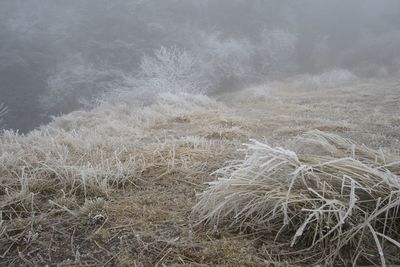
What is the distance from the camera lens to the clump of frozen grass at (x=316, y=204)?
1.63 meters

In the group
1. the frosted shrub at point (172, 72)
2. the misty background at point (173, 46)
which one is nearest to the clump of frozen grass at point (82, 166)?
the misty background at point (173, 46)

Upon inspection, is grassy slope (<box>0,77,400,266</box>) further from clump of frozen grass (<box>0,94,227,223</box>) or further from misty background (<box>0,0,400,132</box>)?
misty background (<box>0,0,400,132</box>)

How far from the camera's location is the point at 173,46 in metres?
18.4

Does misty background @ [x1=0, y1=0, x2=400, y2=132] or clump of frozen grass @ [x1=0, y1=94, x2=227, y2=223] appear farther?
misty background @ [x1=0, y1=0, x2=400, y2=132]

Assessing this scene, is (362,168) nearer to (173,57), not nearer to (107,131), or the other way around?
(107,131)

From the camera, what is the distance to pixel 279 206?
1.82m

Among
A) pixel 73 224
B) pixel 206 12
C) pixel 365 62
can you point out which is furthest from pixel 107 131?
pixel 206 12

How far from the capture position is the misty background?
1639 cm

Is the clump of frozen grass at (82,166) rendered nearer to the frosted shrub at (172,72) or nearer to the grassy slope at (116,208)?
the grassy slope at (116,208)

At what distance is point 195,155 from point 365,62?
689 inches

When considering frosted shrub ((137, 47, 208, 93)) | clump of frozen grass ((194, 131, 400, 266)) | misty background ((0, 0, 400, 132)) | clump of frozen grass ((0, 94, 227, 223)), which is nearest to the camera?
clump of frozen grass ((194, 131, 400, 266))

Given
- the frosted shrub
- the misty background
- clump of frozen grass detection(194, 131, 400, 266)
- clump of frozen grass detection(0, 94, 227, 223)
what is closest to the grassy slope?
clump of frozen grass detection(0, 94, 227, 223)

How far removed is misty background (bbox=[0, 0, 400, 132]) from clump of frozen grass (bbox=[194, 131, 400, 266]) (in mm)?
12709

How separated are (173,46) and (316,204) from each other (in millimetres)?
17323
